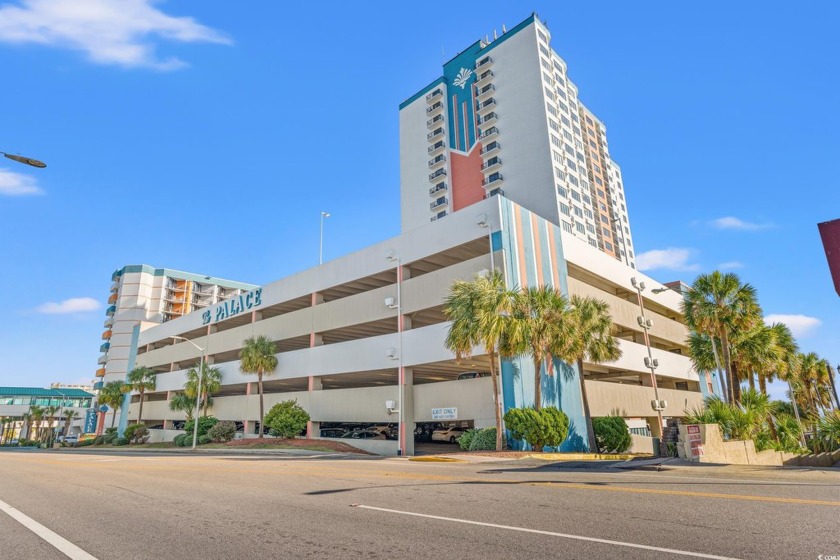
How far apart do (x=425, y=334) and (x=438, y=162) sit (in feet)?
176

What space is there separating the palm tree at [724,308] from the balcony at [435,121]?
59.8 m

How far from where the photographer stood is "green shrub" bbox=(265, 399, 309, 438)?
3647 centimetres

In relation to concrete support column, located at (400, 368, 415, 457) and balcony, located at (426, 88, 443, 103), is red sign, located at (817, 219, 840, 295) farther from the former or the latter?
balcony, located at (426, 88, 443, 103)

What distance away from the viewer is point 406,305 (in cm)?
3344

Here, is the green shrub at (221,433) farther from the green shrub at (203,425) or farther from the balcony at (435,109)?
the balcony at (435,109)

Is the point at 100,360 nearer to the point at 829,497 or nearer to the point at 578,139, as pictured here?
the point at 578,139

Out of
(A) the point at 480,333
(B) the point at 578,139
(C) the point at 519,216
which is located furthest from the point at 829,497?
(B) the point at 578,139

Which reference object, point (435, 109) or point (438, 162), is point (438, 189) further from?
point (435, 109)

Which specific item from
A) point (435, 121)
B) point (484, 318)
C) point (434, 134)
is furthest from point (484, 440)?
point (435, 121)

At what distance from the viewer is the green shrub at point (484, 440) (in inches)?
1035

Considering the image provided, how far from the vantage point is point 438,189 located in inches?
3088

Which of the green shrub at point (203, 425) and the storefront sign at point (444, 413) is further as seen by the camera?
the green shrub at point (203, 425)

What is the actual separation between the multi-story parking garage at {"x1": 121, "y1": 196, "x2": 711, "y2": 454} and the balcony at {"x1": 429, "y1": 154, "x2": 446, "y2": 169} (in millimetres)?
41409

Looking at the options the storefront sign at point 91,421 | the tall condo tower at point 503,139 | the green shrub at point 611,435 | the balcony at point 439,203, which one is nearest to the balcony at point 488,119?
the tall condo tower at point 503,139
